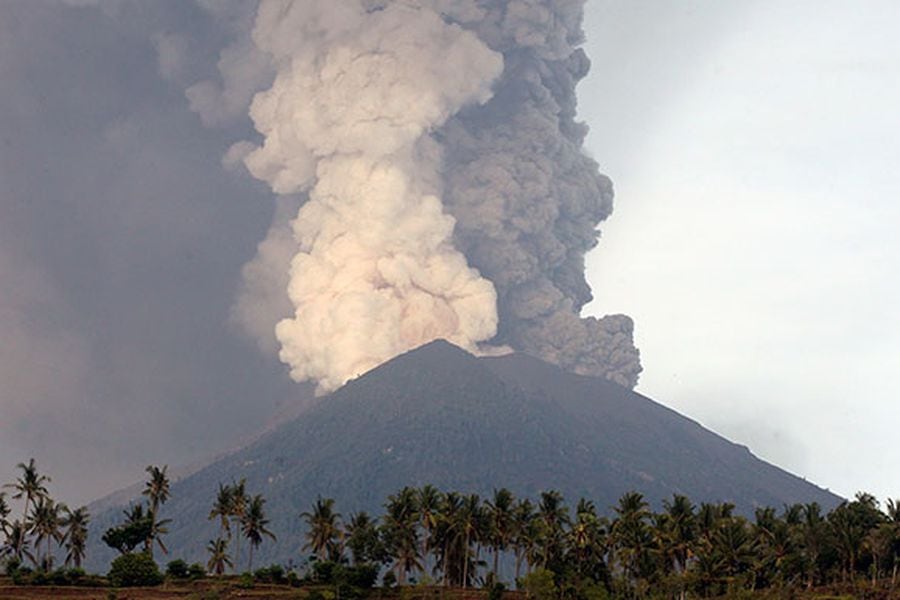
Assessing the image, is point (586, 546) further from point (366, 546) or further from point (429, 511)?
point (366, 546)

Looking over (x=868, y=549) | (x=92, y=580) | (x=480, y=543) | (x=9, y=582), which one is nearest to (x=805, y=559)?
(x=868, y=549)

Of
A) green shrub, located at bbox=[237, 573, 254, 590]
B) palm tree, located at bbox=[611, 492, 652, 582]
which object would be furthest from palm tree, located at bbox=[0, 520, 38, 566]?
palm tree, located at bbox=[611, 492, 652, 582]

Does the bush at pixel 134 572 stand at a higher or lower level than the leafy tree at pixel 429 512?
lower

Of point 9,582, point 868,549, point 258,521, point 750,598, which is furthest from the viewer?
point 258,521

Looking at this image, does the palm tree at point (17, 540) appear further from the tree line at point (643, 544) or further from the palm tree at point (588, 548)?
the palm tree at point (588, 548)

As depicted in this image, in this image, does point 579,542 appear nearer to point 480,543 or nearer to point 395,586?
point 480,543

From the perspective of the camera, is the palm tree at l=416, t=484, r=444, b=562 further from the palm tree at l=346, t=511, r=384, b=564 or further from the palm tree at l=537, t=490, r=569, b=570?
the palm tree at l=537, t=490, r=569, b=570

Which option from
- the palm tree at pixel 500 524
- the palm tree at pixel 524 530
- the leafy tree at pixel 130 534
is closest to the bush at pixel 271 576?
the leafy tree at pixel 130 534
